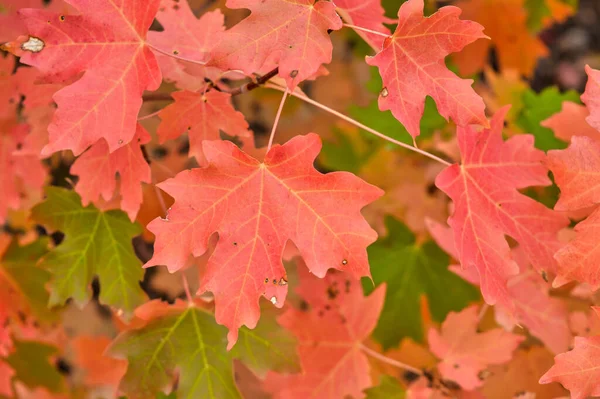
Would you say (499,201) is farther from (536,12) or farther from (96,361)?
(96,361)

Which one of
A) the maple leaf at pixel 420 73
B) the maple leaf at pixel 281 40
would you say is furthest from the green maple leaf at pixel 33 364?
the maple leaf at pixel 420 73

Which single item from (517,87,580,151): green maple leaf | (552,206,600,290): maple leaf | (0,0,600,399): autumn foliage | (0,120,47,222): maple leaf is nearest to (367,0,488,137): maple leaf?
(0,0,600,399): autumn foliage

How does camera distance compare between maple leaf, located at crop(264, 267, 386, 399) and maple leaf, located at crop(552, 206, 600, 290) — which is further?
maple leaf, located at crop(264, 267, 386, 399)

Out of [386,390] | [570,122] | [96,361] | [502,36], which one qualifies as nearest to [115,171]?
[386,390]

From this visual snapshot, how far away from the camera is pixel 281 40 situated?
0.82 meters

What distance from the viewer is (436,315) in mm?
1419

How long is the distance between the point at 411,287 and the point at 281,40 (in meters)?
0.82

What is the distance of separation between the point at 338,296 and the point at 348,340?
0.33 ft

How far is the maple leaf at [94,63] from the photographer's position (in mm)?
828

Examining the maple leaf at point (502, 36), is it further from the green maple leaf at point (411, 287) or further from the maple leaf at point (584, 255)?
the maple leaf at point (584, 255)

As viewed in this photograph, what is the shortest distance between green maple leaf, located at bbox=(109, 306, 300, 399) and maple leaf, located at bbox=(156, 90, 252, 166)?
33 centimetres

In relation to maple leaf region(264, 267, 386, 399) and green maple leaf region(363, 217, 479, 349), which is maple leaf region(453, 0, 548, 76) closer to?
green maple leaf region(363, 217, 479, 349)

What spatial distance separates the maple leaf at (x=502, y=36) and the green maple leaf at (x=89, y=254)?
144 cm

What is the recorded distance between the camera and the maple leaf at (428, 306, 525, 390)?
1129mm
